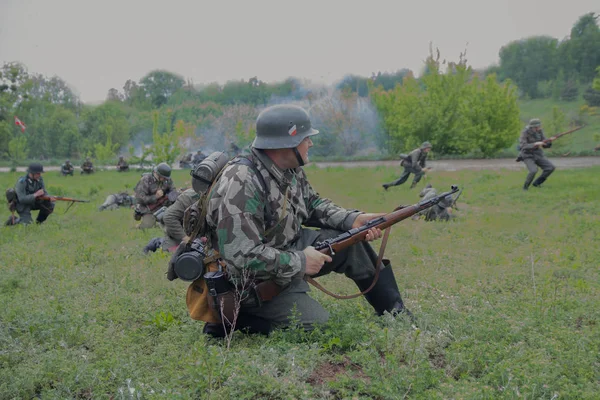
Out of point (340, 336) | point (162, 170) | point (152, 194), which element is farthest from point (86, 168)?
point (340, 336)

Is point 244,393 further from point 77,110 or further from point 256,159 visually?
point 77,110

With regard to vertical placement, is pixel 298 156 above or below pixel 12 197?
above

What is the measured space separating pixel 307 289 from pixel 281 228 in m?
0.60

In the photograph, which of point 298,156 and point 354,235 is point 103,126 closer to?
point 298,156

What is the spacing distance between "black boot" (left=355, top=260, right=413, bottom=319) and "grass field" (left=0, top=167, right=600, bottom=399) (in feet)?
0.50

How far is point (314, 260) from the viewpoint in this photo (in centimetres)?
427

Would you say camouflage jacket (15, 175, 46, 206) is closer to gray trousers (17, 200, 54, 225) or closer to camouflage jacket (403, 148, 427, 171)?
gray trousers (17, 200, 54, 225)

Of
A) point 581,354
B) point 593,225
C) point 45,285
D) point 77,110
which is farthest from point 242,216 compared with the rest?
point 77,110

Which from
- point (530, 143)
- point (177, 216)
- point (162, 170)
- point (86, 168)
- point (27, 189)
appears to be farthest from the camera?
point (86, 168)

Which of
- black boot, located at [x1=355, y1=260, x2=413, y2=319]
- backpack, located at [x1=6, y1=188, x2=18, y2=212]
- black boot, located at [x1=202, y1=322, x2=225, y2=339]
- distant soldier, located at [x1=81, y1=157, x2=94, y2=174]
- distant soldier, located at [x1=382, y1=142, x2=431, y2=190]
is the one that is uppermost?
black boot, located at [x1=355, y1=260, x2=413, y2=319]

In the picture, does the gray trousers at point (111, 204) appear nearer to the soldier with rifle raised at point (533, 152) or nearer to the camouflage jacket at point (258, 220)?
the soldier with rifle raised at point (533, 152)

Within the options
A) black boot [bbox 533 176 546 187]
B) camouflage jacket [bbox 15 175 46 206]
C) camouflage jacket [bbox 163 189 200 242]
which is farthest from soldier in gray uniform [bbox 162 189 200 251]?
black boot [bbox 533 176 546 187]

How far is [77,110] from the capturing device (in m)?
71.3

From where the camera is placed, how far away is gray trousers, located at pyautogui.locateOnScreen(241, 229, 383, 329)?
446 cm
